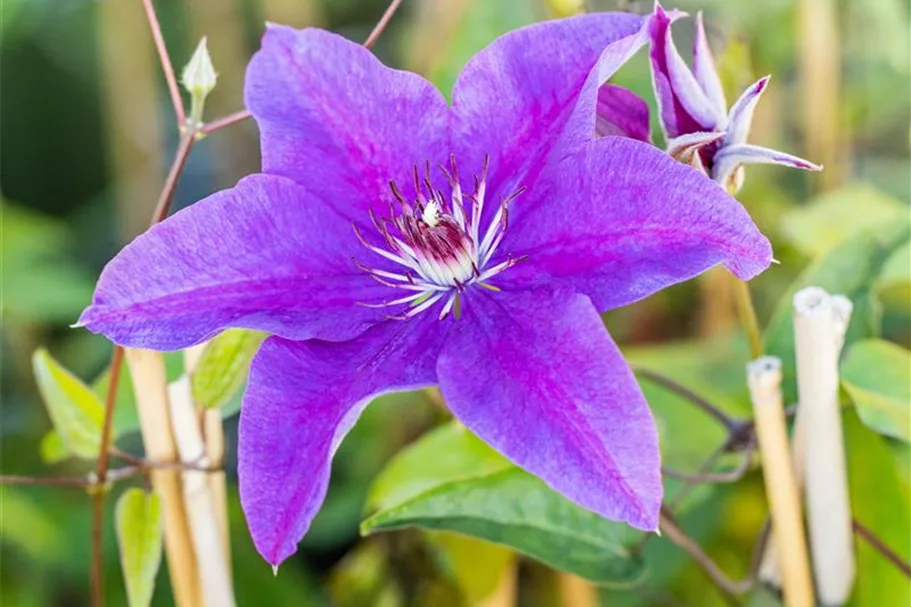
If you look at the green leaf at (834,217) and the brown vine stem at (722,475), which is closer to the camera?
the brown vine stem at (722,475)

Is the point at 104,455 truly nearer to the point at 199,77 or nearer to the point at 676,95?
the point at 199,77

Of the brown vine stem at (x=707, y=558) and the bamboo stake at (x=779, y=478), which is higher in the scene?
the bamboo stake at (x=779, y=478)

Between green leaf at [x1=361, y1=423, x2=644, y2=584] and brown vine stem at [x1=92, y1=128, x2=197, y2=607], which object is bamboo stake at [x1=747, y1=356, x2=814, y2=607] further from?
brown vine stem at [x1=92, y1=128, x2=197, y2=607]

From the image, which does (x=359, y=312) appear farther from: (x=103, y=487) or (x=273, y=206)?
(x=103, y=487)

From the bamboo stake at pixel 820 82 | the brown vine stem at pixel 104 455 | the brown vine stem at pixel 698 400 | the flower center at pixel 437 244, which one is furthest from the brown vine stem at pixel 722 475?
the bamboo stake at pixel 820 82

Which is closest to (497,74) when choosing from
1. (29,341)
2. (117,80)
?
(29,341)

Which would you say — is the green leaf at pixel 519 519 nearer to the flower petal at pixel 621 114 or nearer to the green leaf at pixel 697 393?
the green leaf at pixel 697 393
